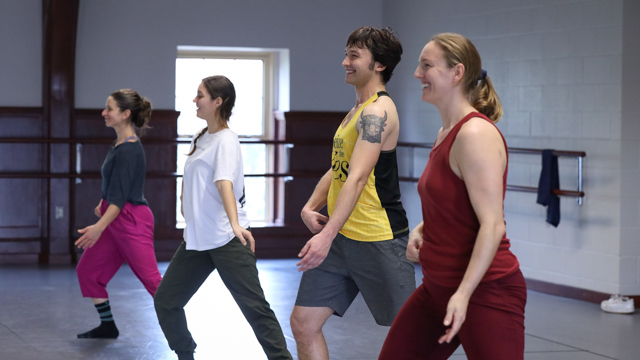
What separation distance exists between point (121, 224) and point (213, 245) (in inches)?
40.2

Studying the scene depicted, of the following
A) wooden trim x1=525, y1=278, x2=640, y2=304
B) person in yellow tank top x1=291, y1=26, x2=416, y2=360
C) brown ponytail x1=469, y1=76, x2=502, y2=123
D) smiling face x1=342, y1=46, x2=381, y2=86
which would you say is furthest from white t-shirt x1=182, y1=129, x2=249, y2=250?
wooden trim x1=525, y1=278, x2=640, y2=304

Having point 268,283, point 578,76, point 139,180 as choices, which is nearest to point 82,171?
point 268,283

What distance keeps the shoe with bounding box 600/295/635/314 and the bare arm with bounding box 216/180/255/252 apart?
315 centimetres

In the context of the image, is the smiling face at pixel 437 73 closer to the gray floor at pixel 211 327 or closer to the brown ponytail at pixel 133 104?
the gray floor at pixel 211 327

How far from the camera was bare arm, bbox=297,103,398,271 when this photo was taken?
2350mm

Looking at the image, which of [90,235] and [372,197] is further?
[90,235]

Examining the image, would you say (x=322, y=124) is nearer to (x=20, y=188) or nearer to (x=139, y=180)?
(x=20, y=188)

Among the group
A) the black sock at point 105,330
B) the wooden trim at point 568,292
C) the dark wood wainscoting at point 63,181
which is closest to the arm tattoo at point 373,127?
the black sock at point 105,330

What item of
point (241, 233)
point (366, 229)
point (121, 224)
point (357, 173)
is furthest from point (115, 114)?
point (357, 173)

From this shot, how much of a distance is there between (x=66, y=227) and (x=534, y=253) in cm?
411

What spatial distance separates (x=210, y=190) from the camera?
336 centimetres

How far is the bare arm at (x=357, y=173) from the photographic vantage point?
7.71 feet

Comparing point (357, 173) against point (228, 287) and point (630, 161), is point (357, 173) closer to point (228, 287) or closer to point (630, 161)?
point (228, 287)

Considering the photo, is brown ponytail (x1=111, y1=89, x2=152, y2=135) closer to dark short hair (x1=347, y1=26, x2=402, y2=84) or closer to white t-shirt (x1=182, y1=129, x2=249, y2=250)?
white t-shirt (x1=182, y1=129, x2=249, y2=250)
